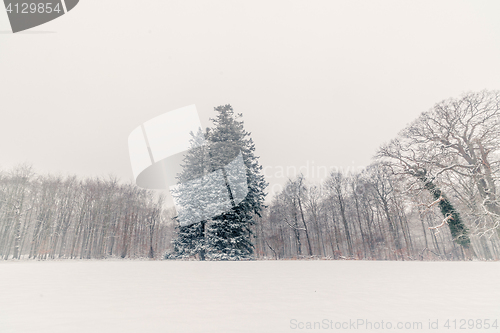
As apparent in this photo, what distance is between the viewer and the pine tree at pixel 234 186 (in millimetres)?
17812

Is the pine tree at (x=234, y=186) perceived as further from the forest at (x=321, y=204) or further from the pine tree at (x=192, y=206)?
the pine tree at (x=192, y=206)

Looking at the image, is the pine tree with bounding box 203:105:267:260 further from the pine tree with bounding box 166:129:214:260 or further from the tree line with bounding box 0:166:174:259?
the tree line with bounding box 0:166:174:259

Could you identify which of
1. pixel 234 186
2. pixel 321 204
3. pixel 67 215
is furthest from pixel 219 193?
pixel 67 215

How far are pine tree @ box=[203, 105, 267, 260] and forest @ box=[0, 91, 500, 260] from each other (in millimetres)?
100

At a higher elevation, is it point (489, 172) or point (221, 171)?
point (221, 171)

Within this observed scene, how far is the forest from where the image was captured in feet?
50.9

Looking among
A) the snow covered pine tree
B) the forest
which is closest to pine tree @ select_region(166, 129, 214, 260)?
the snow covered pine tree

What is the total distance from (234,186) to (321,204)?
775 inches

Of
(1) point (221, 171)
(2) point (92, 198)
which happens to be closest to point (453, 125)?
(1) point (221, 171)
